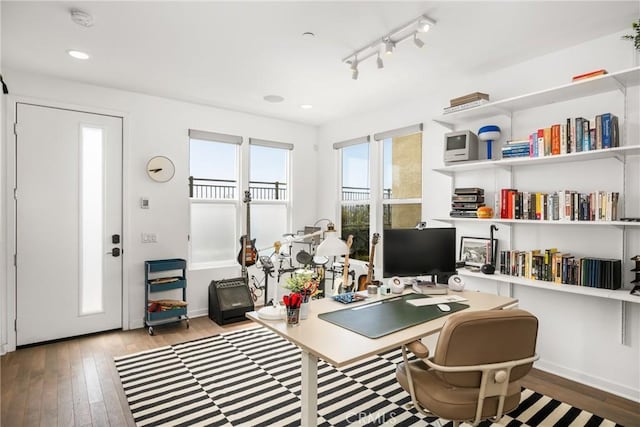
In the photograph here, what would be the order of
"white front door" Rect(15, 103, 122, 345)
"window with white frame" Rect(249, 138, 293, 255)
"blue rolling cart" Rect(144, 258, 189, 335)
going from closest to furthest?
"white front door" Rect(15, 103, 122, 345), "blue rolling cart" Rect(144, 258, 189, 335), "window with white frame" Rect(249, 138, 293, 255)

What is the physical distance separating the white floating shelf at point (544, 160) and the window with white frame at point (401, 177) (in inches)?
22.5

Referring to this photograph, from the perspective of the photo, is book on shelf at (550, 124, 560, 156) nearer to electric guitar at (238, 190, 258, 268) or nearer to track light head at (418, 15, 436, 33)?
track light head at (418, 15, 436, 33)

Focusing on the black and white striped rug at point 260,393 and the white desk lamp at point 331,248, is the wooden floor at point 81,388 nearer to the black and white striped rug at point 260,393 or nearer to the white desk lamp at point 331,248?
the black and white striped rug at point 260,393

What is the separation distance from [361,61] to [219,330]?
311 centimetres

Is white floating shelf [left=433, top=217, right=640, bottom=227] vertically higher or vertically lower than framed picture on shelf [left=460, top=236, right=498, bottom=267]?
higher

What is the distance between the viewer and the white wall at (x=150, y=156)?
3.65 m

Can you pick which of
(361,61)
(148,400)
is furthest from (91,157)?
(361,61)

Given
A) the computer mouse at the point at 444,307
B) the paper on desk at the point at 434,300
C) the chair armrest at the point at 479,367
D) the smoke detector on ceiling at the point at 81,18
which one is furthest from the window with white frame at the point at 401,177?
the smoke detector on ceiling at the point at 81,18

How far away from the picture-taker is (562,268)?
266 cm

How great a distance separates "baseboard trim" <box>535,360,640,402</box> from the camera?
249cm

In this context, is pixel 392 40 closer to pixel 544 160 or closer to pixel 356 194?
pixel 544 160

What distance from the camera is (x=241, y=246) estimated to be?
14.9ft

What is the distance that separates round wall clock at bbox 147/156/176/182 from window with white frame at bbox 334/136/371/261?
223 centimetres

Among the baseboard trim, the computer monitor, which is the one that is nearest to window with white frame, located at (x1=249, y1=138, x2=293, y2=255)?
the computer monitor
